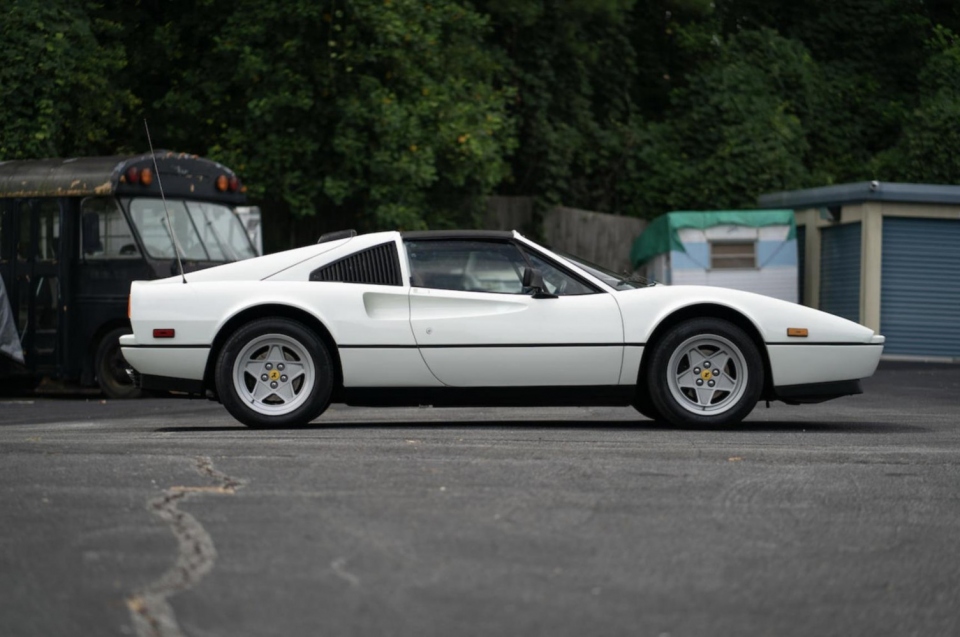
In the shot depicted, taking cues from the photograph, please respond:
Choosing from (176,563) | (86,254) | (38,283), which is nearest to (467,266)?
(176,563)

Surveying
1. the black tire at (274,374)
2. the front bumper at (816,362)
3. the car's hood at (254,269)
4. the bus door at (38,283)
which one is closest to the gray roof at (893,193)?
the bus door at (38,283)

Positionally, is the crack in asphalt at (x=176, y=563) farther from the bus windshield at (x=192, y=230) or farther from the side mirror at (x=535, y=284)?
the bus windshield at (x=192, y=230)

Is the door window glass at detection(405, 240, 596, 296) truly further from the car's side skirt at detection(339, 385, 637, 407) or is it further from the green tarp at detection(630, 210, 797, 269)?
the green tarp at detection(630, 210, 797, 269)

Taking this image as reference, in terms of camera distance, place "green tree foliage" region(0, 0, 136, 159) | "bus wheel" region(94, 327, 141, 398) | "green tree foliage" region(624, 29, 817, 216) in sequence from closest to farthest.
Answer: "bus wheel" region(94, 327, 141, 398), "green tree foliage" region(0, 0, 136, 159), "green tree foliage" region(624, 29, 817, 216)

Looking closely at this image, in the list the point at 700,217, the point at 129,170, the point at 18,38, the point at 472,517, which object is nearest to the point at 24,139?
the point at 18,38

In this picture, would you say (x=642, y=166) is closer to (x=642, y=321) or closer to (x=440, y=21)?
(x=440, y=21)

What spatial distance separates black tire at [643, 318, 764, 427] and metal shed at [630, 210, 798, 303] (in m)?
15.6

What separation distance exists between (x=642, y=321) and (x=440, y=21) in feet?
47.5

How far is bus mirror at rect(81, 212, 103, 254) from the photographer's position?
52.3ft

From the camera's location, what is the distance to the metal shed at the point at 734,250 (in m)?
25.1

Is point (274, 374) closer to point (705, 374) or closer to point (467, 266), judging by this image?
point (467, 266)

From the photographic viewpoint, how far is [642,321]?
958cm

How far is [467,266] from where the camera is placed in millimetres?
9820

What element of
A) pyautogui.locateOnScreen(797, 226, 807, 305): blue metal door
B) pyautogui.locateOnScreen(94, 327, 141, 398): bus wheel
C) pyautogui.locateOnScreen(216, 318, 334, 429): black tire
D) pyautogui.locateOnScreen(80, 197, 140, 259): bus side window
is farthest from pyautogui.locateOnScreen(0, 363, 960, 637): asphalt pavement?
pyautogui.locateOnScreen(797, 226, 807, 305): blue metal door
